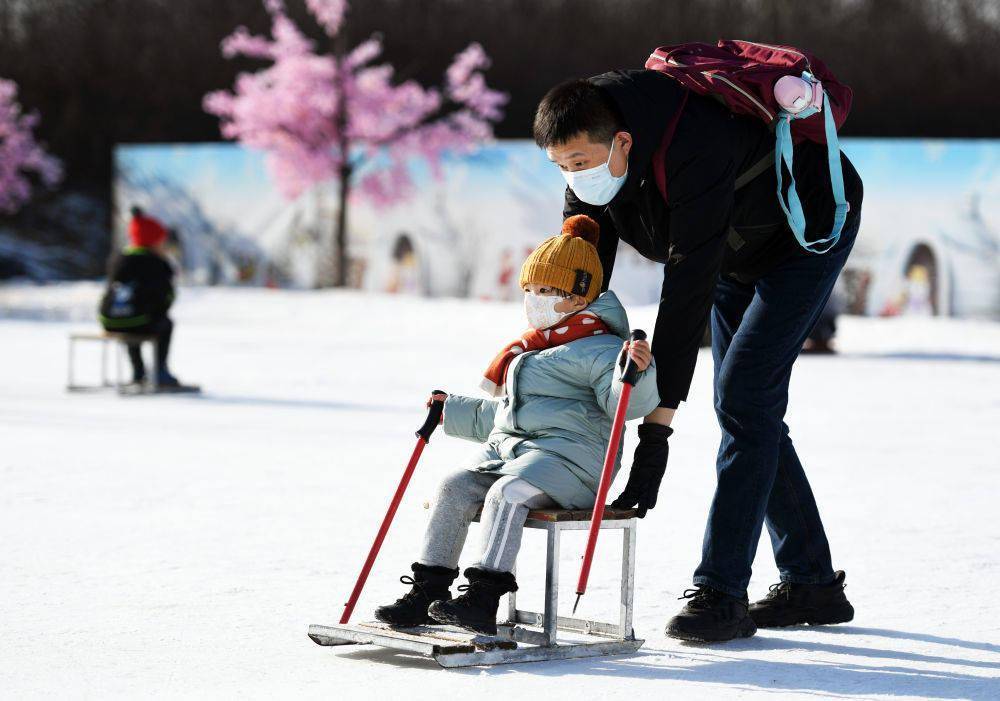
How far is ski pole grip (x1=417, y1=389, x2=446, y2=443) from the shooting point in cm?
357

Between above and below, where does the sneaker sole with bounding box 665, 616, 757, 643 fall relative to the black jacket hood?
below

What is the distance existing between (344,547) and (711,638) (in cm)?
169

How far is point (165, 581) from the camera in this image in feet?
14.2

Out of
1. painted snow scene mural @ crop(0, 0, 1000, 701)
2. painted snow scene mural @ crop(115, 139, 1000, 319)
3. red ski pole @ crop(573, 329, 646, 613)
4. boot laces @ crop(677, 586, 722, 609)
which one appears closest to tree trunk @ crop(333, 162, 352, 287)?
painted snow scene mural @ crop(115, 139, 1000, 319)

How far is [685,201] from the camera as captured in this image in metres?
3.36

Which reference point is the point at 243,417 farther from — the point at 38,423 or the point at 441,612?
the point at 441,612

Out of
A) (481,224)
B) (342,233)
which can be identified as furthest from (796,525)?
(342,233)

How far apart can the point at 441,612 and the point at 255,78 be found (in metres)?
28.1

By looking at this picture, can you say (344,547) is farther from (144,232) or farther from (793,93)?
(144,232)

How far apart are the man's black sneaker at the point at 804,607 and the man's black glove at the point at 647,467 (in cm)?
73

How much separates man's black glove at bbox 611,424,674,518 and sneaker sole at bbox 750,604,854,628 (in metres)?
0.77

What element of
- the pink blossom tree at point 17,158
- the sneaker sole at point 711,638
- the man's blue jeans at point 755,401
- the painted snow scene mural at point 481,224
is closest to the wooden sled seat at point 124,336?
the painted snow scene mural at point 481,224

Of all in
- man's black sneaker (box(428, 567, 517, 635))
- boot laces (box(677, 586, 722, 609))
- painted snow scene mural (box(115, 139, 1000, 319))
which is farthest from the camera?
painted snow scene mural (box(115, 139, 1000, 319))

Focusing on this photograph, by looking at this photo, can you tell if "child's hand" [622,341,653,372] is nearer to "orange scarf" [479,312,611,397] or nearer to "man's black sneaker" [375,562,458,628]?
"orange scarf" [479,312,611,397]
